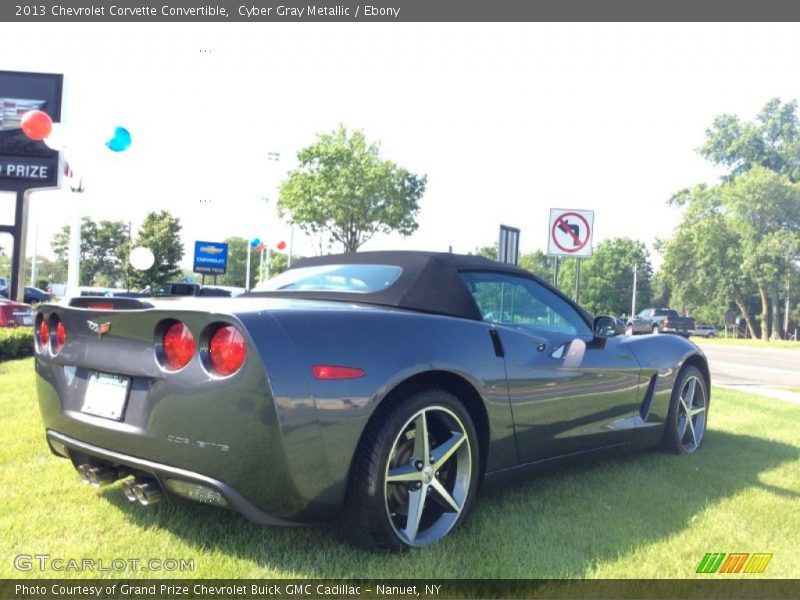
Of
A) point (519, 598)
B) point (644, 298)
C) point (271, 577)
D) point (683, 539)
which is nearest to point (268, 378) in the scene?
point (271, 577)

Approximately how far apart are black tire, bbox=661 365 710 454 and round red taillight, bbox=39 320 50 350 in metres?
3.83

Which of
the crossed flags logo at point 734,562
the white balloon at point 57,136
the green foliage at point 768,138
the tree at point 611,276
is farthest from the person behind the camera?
the tree at point 611,276

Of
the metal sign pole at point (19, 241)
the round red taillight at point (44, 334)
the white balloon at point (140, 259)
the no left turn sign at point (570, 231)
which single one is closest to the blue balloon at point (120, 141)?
the white balloon at point (140, 259)

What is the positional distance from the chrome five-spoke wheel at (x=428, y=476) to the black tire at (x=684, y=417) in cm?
225

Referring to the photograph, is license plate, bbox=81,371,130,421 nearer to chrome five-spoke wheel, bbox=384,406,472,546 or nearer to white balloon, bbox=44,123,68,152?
chrome five-spoke wheel, bbox=384,406,472,546

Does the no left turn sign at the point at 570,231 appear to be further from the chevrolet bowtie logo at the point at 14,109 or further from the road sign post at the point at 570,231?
the chevrolet bowtie logo at the point at 14,109

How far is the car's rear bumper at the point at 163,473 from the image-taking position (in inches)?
88.4

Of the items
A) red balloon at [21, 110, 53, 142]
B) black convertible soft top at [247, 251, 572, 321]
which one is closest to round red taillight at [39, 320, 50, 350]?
black convertible soft top at [247, 251, 572, 321]

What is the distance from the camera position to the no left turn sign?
8750mm

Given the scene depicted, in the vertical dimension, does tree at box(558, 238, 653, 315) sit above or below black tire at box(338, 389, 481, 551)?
above

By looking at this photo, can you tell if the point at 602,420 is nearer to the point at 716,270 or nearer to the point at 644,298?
the point at 716,270

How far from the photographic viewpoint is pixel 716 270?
45.4 metres

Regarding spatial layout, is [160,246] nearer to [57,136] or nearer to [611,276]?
[57,136]

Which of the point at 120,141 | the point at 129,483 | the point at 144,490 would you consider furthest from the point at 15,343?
the point at 144,490
